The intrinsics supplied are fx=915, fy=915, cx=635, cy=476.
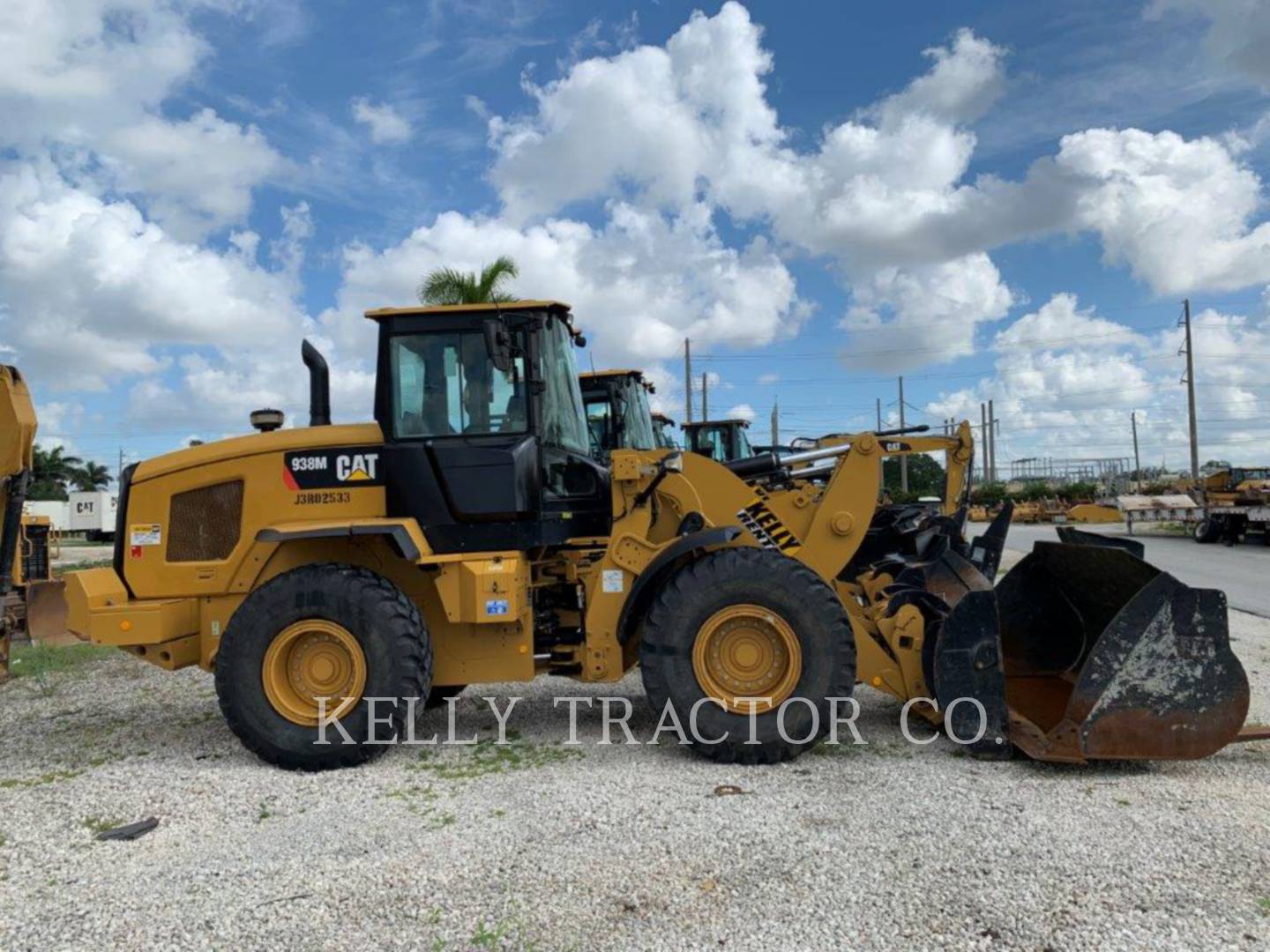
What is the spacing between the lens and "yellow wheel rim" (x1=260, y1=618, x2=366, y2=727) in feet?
17.6

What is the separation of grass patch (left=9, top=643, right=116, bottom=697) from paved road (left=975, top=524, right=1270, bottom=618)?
449 inches

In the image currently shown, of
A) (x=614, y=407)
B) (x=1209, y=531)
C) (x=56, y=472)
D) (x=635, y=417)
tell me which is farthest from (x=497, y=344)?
(x=56, y=472)

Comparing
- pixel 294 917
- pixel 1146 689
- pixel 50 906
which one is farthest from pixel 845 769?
pixel 50 906

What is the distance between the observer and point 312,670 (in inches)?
215

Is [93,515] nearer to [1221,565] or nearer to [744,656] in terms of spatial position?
[1221,565]

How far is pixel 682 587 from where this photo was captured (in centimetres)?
534

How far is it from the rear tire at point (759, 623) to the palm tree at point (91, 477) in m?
83.5

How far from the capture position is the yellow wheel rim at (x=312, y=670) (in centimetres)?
537

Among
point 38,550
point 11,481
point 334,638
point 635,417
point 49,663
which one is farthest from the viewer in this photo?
point 38,550

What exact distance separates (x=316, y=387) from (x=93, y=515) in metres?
47.9

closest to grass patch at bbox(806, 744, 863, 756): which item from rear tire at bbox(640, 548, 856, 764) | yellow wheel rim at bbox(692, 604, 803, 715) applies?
rear tire at bbox(640, 548, 856, 764)

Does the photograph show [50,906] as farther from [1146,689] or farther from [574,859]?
[1146,689]

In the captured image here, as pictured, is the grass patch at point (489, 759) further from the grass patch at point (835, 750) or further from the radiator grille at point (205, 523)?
the radiator grille at point (205, 523)

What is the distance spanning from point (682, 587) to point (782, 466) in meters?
1.56
